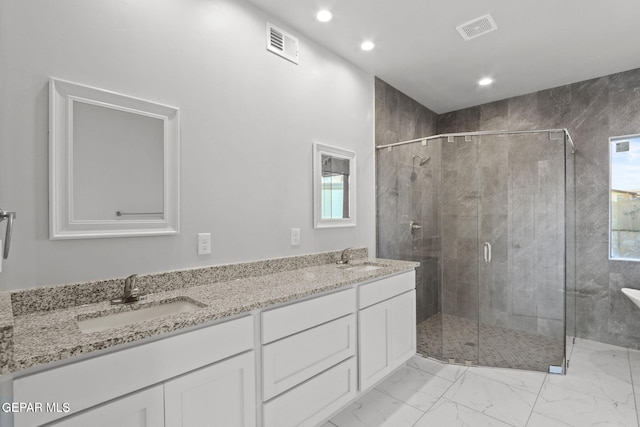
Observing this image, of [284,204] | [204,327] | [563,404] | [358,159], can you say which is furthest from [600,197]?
[204,327]

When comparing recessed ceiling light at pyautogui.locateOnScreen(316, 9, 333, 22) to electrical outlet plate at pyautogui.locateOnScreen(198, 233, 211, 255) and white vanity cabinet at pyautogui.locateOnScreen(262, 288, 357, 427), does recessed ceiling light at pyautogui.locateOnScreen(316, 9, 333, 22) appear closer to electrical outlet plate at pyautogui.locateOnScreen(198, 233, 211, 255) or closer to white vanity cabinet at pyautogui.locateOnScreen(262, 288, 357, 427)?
electrical outlet plate at pyautogui.locateOnScreen(198, 233, 211, 255)

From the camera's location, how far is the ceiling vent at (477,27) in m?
2.28

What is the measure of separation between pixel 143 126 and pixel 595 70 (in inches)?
153

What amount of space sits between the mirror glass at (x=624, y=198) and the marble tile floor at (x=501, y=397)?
1.02m

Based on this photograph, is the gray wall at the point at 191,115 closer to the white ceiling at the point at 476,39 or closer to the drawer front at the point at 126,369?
the white ceiling at the point at 476,39

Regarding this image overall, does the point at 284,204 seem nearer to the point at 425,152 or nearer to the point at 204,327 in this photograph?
the point at 204,327

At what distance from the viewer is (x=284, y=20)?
227 cm

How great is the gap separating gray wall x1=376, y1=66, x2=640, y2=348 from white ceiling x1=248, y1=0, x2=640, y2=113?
0.61 feet

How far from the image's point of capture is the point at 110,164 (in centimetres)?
154

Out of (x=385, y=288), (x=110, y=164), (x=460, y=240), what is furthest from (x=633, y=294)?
(x=110, y=164)

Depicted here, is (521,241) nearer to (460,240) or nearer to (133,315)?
(460,240)

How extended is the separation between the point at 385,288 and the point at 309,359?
82 centimetres

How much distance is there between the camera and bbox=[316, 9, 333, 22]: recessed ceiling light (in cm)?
218

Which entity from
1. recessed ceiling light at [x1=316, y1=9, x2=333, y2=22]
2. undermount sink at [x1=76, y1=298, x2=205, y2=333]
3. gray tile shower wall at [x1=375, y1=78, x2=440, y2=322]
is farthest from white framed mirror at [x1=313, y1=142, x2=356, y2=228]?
undermount sink at [x1=76, y1=298, x2=205, y2=333]
